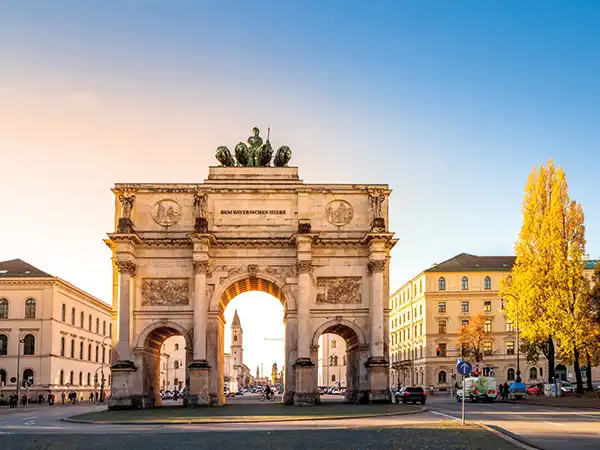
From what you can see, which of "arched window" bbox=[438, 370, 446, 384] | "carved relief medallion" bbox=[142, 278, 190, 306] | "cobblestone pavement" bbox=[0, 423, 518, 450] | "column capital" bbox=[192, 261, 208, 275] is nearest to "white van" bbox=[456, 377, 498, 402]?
"column capital" bbox=[192, 261, 208, 275]

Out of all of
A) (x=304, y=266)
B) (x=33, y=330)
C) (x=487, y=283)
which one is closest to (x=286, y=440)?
(x=304, y=266)

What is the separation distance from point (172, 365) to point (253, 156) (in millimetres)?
88224

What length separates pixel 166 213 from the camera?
51.0 meters

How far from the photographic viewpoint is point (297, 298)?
49719mm

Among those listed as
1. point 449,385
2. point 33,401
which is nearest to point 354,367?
point 33,401

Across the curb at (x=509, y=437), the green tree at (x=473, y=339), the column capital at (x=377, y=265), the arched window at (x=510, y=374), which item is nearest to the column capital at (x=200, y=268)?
the column capital at (x=377, y=265)

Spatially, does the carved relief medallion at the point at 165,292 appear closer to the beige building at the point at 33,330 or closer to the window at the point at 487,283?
the beige building at the point at 33,330

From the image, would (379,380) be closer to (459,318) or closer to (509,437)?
(509,437)

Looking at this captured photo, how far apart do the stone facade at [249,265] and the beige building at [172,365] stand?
77.8 m

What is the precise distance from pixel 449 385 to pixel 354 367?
1847 inches

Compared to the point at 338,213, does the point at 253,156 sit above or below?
above

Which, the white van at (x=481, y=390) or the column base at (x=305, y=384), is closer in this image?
the column base at (x=305, y=384)

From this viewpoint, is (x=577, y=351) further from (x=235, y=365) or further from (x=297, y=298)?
(x=235, y=365)

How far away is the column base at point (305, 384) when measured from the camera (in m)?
47.3
